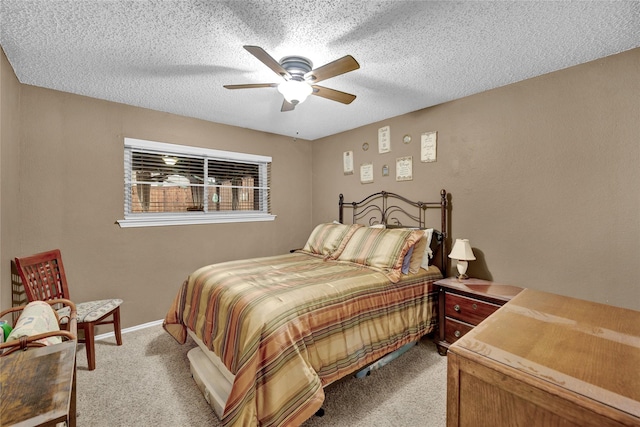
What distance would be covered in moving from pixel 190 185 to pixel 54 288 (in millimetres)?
1608

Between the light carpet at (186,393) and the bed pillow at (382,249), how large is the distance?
792 millimetres

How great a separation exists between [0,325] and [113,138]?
202cm

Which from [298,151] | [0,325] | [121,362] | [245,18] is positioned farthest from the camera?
[298,151]

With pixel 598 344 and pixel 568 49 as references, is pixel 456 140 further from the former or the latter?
pixel 598 344

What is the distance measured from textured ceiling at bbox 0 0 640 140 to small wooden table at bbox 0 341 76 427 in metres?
1.71

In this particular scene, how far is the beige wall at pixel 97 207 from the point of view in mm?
2471

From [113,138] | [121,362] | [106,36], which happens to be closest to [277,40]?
[106,36]

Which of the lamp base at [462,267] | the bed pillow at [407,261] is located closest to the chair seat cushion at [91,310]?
the bed pillow at [407,261]

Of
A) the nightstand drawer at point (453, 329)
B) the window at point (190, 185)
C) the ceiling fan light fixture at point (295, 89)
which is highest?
the ceiling fan light fixture at point (295, 89)

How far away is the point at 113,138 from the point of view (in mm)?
2883

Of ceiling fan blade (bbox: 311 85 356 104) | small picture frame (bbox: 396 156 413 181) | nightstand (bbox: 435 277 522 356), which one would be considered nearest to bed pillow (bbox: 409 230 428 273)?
nightstand (bbox: 435 277 522 356)

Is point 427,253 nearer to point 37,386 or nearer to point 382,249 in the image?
point 382,249

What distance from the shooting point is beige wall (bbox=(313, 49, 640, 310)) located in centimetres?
195

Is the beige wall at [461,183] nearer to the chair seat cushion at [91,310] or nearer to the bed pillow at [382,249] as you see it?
the chair seat cushion at [91,310]
